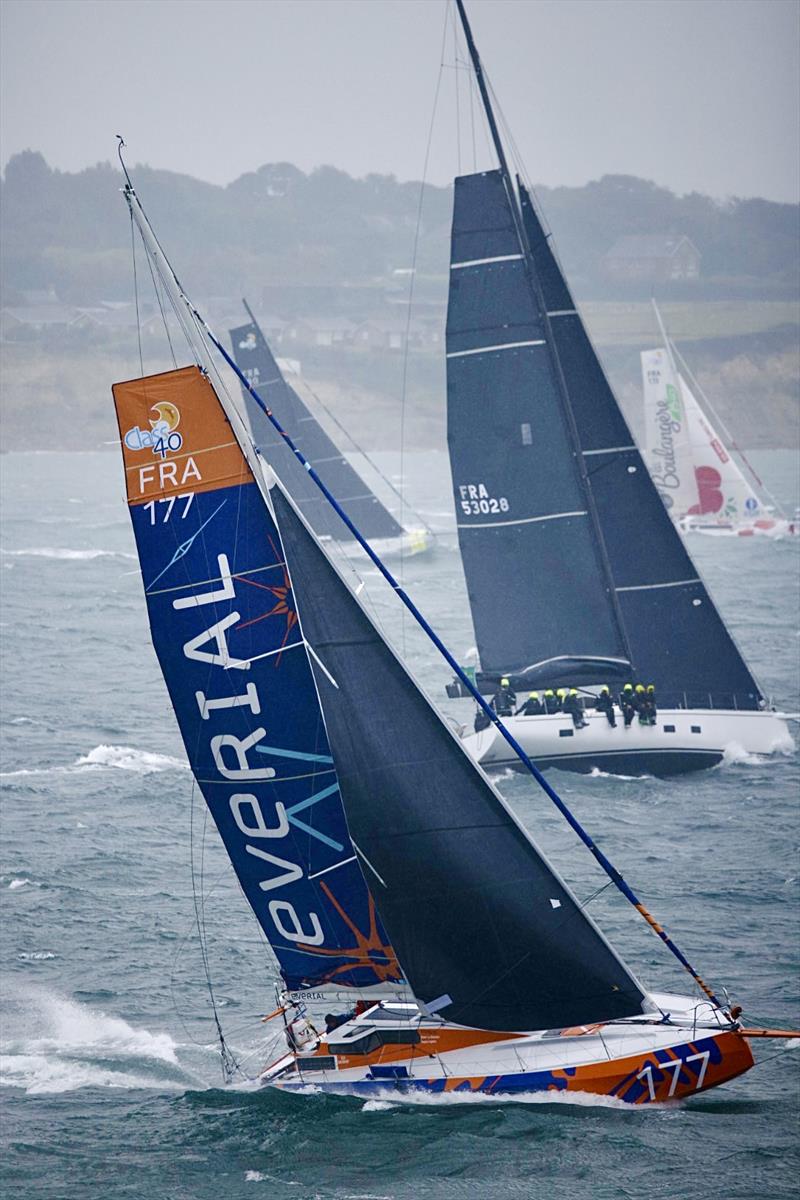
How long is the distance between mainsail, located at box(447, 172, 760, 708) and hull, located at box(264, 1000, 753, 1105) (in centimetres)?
1292

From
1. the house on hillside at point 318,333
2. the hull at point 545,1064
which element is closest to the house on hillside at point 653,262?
the house on hillside at point 318,333

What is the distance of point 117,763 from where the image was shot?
32844 millimetres

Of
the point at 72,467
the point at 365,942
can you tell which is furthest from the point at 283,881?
the point at 72,467

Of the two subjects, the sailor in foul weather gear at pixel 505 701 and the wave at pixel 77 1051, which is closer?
the wave at pixel 77 1051

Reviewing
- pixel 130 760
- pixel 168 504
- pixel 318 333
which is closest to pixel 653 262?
pixel 318 333

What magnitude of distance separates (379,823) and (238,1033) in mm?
4492

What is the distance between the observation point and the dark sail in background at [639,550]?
28422mm

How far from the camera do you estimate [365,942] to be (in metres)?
17.3

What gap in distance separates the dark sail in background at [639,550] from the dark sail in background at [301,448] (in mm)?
25779

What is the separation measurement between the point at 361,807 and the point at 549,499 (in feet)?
43.4

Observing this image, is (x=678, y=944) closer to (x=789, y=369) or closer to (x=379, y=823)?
(x=379, y=823)

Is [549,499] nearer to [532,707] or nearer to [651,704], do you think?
[532,707]

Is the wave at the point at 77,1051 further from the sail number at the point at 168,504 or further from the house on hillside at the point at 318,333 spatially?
the house on hillside at the point at 318,333

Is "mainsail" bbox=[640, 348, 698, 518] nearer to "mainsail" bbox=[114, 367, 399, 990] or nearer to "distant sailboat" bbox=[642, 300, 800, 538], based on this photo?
"distant sailboat" bbox=[642, 300, 800, 538]
